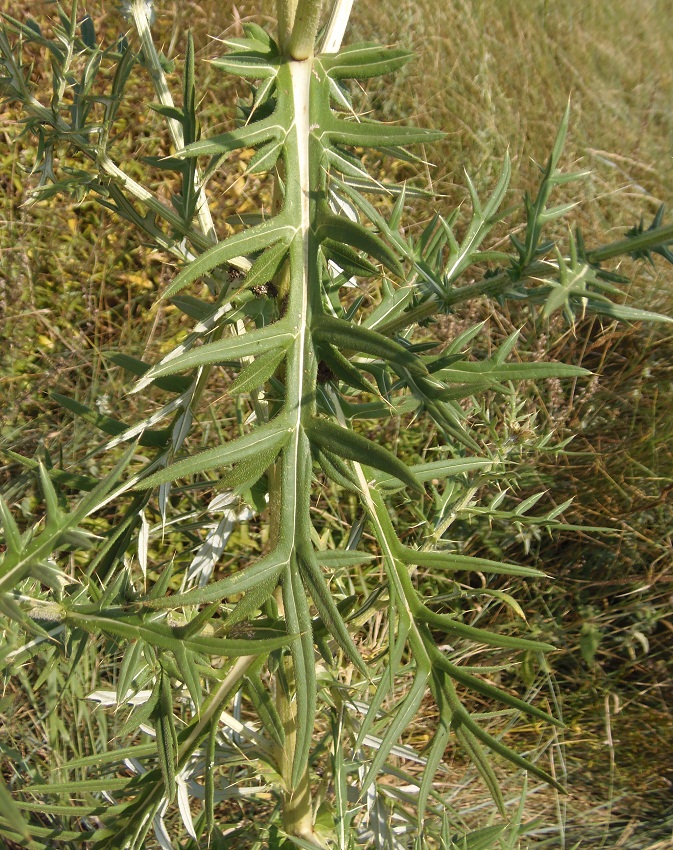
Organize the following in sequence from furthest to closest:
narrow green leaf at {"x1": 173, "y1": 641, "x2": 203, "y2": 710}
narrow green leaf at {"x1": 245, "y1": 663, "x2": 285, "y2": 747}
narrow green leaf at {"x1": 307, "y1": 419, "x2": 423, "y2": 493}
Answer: narrow green leaf at {"x1": 245, "y1": 663, "x2": 285, "y2": 747} → narrow green leaf at {"x1": 173, "y1": 641, "x2": 203, "y2": 710} → narrow green leaf at {"x1": 307, "y1": 419, "x2": 423, "y2": 493}

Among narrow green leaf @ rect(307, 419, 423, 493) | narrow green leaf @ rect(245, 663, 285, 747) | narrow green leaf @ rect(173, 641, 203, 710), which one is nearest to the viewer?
narrow green leaf @ rect(307, 419, 423, 493)

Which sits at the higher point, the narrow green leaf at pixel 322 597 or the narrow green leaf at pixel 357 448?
the narrow green leaf at pixel 357 448

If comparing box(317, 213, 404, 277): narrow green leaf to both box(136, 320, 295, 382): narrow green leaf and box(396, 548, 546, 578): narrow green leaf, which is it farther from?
box(396, 548, 546, 578): narrow green leaf

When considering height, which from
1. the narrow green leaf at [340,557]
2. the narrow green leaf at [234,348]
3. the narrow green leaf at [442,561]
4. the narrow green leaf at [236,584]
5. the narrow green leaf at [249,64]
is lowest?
the narrow green leaf at [340,557]

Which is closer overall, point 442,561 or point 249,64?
point 249,64

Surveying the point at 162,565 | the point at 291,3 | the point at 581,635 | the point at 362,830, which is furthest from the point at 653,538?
the point at 291,3

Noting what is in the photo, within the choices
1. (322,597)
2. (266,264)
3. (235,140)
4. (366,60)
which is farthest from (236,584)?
(366,60)

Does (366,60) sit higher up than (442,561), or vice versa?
(366,60)

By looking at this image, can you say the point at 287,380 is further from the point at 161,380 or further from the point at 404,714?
the point at 404,714

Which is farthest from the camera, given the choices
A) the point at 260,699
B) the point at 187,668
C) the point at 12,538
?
the point at 260,699

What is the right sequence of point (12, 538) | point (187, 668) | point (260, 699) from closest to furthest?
point (12, 538) → point (187, 668) → point (260, 699)

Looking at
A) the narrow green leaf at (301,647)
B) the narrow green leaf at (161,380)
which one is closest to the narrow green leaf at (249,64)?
the narrow green leaf at (161,380)

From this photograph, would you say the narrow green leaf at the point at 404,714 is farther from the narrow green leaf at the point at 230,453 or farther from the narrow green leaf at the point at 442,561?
the narrow green leaf at the point at 230,453

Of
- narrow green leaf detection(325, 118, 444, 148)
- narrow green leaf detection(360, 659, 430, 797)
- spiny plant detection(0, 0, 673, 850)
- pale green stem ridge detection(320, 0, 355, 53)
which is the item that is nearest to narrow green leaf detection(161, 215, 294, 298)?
spiny plant detection(0, 0, 673, 850)
